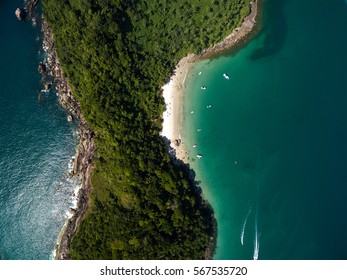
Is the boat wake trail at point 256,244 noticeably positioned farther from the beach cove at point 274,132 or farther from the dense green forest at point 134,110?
the dense green forest at point 134,110

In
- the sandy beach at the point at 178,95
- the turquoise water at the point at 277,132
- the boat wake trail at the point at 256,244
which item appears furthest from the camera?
the sandy beach at the point at 178,95

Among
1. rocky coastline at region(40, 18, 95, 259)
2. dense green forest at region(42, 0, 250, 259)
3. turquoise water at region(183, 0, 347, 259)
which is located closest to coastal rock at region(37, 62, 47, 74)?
rocky coastline at region(40, 18, 95, 259)

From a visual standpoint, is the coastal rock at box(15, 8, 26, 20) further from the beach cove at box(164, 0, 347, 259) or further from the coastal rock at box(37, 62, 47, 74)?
the beach cove at box(164, 0, 347, 259)

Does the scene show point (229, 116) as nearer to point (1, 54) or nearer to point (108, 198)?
point (108, 198)

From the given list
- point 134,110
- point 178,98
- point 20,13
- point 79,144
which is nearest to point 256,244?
point 178,98

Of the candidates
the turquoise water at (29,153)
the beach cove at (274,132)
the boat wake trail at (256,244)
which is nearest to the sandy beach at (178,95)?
the beach cove at (274,132)

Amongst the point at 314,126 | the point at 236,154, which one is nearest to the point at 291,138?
the point at 314,126
